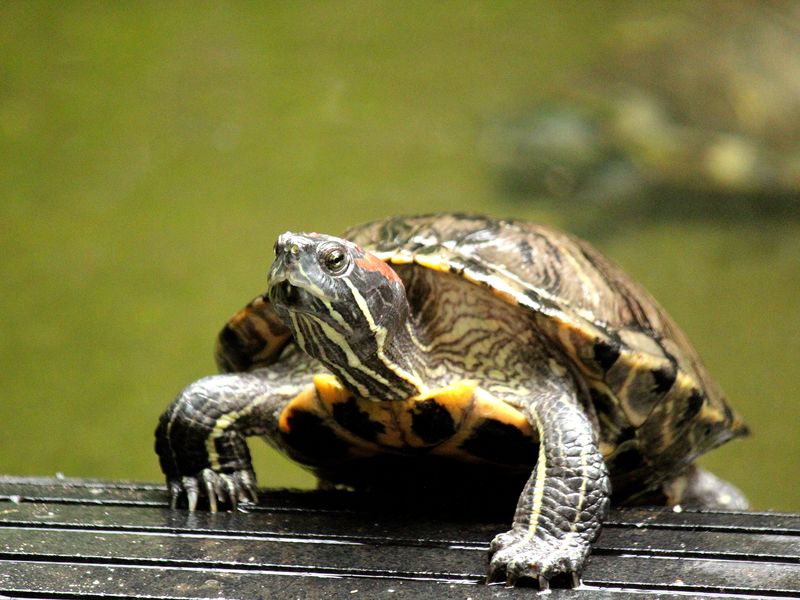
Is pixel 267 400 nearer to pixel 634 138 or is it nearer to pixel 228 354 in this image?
pixel 228 354

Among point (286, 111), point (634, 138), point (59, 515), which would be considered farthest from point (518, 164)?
point (59, 515)

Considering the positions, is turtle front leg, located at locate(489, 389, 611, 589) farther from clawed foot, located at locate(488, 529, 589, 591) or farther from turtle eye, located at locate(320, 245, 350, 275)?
turtle eye, located at locate(320, 245, 350, 275)

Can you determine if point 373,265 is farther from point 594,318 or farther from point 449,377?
point 594,318

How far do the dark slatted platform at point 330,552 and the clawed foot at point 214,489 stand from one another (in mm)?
45

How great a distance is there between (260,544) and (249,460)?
466 mm

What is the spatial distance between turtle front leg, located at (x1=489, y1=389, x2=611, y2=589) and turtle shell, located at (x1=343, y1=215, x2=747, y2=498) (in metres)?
0.27

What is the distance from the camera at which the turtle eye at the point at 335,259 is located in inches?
80.9

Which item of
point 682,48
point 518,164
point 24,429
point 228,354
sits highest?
point 682,48

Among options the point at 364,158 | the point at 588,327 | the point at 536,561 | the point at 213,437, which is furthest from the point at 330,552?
the point at 364,158

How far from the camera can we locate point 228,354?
2859 millimetres

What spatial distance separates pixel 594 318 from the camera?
8.03 feet

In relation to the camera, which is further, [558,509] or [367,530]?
[367,530]

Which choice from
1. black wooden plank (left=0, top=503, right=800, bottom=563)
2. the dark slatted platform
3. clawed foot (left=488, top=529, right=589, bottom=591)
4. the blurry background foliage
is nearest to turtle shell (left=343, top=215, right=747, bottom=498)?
the dark slatted platform

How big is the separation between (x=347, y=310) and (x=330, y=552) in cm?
54
